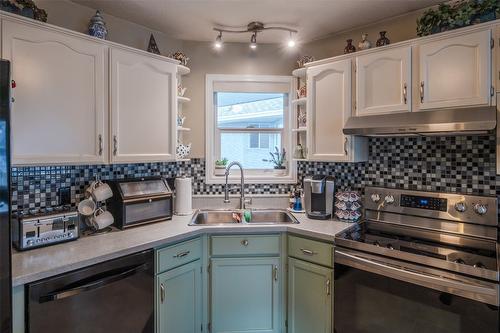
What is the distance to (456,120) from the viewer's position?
162 centimetres

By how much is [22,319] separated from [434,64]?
8.19 feet

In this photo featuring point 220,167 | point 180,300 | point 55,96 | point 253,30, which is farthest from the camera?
point 220,167

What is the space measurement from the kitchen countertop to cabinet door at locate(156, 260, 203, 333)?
0.22m

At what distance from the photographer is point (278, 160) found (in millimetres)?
2742

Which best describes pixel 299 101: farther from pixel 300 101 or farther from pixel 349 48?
pixel 349 48

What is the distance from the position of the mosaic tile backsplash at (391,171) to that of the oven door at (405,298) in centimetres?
76

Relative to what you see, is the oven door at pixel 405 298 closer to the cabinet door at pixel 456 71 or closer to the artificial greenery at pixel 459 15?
the cabinet door at pixel 456 71

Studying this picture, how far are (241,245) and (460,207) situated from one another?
142cm

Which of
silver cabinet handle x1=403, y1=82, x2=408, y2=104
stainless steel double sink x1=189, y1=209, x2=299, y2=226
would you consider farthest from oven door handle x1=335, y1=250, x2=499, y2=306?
silver cabinet handle x1=403, y1=82, x2=408, y2=104

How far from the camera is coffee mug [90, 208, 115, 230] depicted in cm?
183

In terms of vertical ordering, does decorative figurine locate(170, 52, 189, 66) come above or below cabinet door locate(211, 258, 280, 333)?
above

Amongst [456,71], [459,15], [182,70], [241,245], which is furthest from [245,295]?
[459,15]

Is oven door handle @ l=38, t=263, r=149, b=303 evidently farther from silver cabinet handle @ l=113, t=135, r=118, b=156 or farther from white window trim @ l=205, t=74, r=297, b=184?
white window trim @ l=205, t=74, r=297, b=184

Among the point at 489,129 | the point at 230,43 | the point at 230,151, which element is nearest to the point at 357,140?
the point at 489,129
